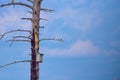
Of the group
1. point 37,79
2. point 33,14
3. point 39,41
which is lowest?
point 37,79

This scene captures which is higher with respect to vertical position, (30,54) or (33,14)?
(33,14)

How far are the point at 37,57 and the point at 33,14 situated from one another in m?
1.57

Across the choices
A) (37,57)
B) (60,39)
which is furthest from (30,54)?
(60,39)

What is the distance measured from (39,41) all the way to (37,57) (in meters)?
0.58

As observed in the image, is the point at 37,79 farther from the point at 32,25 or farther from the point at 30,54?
the point at 32,25

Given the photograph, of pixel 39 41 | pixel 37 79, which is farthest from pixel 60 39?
pixel 37 79

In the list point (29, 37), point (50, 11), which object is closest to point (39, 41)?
point (29, 37)

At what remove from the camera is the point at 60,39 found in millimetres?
14414

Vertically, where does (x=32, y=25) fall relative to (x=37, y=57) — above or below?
above

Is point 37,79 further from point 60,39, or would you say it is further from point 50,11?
point 50,11

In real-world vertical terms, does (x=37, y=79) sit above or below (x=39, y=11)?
below

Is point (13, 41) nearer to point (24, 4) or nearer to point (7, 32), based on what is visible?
point (7, 32)

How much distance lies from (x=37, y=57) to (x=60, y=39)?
3.56 ft

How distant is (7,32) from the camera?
1412 cm
